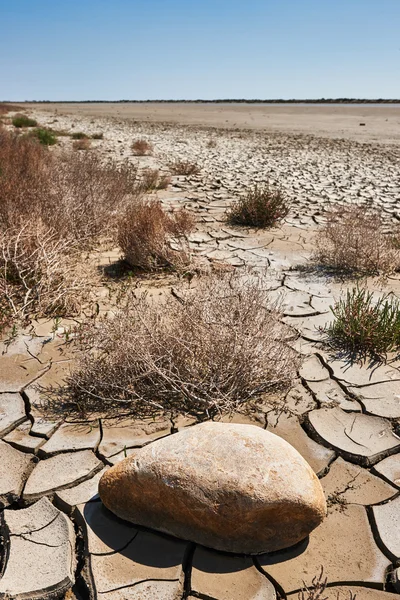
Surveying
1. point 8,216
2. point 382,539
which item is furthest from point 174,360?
point 8,216

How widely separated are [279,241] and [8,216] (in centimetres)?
327

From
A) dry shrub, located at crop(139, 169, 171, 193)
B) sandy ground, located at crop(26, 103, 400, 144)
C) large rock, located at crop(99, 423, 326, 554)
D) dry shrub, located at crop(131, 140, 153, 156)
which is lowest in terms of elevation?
large rock, located at crop(99, 423, 326, 554)

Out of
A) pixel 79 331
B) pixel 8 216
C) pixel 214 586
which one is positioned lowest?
pixel 214 586

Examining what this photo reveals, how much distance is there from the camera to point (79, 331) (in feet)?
12.4

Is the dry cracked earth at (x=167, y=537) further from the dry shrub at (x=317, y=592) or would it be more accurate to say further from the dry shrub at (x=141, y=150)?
the dry shrub at (x=141, y=150)

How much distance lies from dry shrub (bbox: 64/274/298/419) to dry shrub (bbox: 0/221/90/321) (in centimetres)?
125

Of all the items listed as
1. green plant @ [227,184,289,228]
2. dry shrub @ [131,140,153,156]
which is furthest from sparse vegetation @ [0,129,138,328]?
dry shrub @ [131,140,153,156]

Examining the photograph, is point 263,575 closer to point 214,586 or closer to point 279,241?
point 214,586

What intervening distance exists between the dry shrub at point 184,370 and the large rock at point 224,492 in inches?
23.7

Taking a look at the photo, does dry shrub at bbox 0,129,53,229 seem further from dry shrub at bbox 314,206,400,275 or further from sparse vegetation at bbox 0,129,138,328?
dry shrub at bbox 314,206,400,275

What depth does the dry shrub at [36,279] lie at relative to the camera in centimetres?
417

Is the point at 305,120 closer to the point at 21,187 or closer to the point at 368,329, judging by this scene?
the point at 21,187

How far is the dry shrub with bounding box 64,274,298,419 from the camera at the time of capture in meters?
2.87

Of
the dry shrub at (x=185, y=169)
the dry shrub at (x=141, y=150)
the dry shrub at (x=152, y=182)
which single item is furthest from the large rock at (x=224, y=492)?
the dry shrub at (x=141, y=150)
